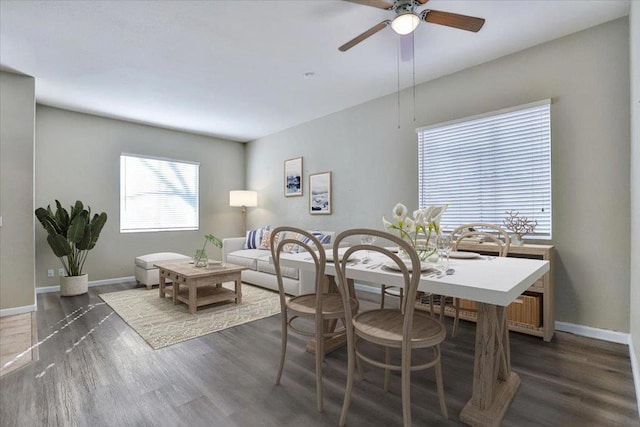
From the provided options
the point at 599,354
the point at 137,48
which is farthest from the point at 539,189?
the point at 137,48

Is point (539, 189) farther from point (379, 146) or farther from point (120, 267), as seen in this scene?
point (120, 267)

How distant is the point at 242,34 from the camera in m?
2.78

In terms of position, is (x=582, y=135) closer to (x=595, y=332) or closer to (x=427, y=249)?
(x=595, y=332)

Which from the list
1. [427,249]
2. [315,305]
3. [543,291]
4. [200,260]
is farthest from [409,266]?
[200,260]

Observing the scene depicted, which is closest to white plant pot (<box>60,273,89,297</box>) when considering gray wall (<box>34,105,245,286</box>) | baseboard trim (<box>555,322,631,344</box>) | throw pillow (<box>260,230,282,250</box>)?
gray wall (<box>34,105,245,286</box>)

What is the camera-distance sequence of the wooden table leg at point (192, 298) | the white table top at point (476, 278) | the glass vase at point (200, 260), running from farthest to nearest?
1. the glass vase at point (200, 260)
2. the wooden table leg at point (192, 298)
3. the white table top at point (476, 278)

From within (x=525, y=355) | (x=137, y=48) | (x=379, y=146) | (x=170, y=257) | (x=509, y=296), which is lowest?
(x=525, y=355)

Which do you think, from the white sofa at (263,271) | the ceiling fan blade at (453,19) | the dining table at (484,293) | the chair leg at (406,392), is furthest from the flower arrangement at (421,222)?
the white sofa at (263,271)

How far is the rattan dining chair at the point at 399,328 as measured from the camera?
143 cm

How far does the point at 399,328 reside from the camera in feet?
5.52

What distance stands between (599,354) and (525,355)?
1.80 feet

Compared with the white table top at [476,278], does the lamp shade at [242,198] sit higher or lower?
higher

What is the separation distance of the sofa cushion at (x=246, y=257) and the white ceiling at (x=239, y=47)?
7.26 ft

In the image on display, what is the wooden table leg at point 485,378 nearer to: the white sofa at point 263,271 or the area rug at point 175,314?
the area rug at point 175,314
